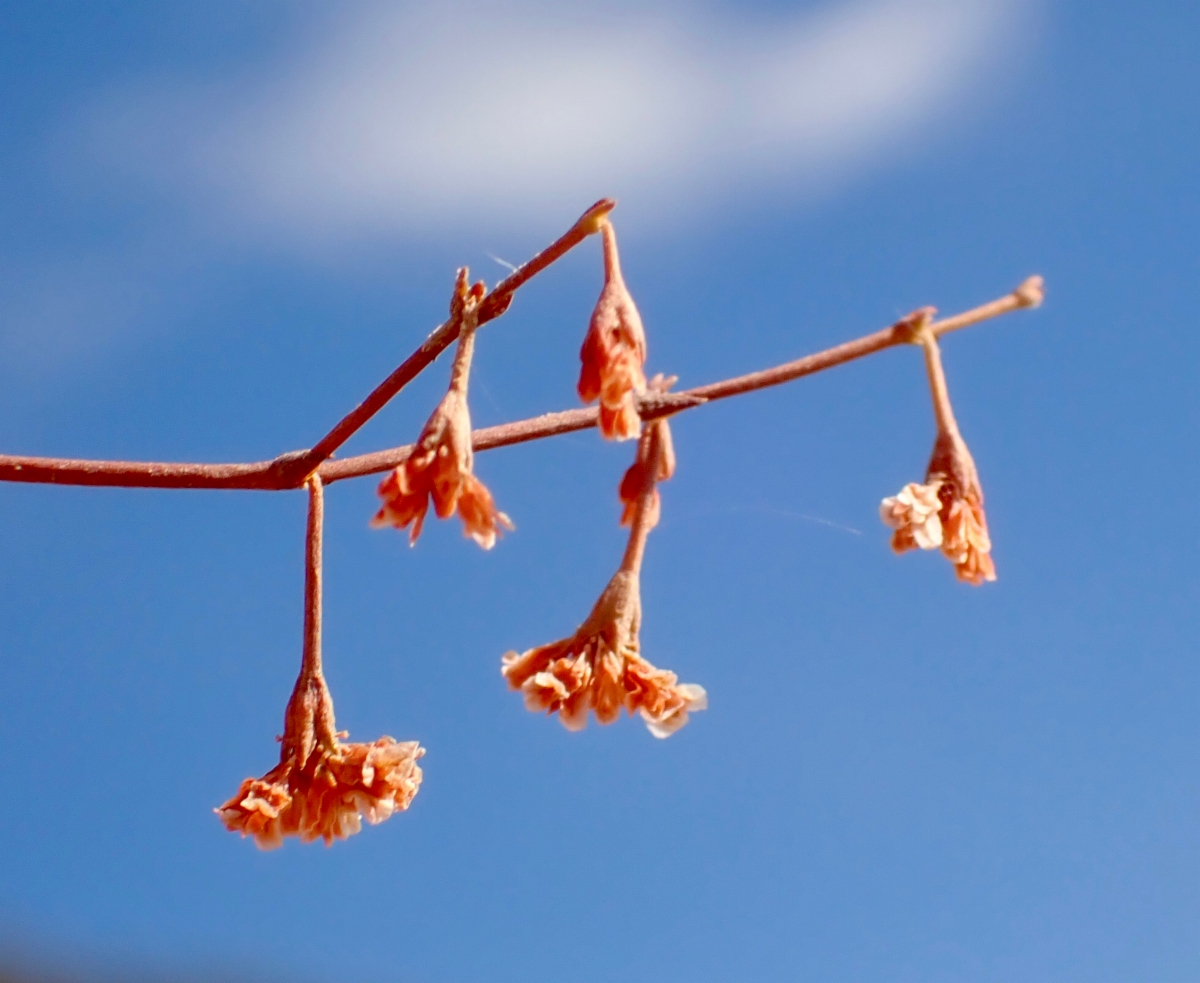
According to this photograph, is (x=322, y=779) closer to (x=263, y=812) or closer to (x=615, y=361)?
(x=263, y=812)

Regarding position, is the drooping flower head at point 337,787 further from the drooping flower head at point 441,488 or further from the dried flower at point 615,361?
the dried flower at point 615,361

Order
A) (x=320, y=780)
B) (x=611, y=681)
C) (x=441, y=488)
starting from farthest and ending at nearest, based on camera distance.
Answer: (x=320, y=780) < (x=611, y=681) < (x=441, y=488)

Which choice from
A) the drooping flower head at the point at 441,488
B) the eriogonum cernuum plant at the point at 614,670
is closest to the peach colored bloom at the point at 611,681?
the eriogonum cernuum plant at the point at 614,670

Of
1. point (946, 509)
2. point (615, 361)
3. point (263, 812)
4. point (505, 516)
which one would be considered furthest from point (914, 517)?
point (263, 812)

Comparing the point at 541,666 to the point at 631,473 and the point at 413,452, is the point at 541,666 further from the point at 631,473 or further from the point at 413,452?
the point at 413,452

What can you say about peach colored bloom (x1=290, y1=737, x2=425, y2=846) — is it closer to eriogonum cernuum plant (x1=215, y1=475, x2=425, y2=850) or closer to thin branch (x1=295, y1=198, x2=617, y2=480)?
eriogonum cernuum plant (x1=215, y1=475, x2=425, y2=850)

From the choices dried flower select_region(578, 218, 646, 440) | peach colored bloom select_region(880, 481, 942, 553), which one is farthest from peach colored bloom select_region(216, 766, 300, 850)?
peach colored bloom select_region(880, 481, 942, 553)
